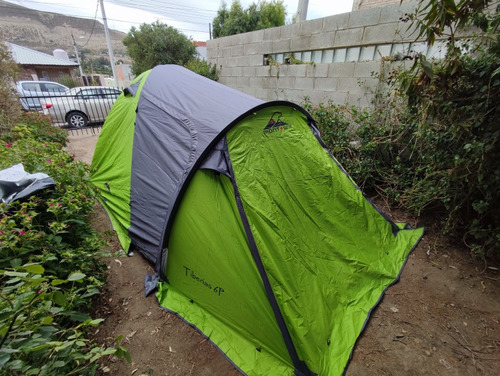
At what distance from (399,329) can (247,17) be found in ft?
51.9

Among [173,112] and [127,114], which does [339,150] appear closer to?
[173,112]

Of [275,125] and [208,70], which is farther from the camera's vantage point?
[208,70]

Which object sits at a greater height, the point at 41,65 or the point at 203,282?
the point at 41,65

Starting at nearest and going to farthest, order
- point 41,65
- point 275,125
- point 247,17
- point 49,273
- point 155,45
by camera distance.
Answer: point 49,273 < point 275,125 < point 155,45 < point 247,17 < point 41,65

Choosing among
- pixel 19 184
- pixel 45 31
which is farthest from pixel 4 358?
pixel 45 31

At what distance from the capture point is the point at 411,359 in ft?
5.35

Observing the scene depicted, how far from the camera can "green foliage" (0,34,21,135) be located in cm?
393

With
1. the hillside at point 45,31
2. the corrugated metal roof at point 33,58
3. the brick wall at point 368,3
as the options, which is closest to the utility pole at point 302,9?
the brick wall at point 368,3

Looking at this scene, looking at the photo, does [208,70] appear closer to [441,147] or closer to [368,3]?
[368,3]

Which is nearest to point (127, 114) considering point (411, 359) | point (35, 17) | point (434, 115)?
point (434, 115)

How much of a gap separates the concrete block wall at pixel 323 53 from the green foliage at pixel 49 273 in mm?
3813

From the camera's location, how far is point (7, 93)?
4121 millimetres

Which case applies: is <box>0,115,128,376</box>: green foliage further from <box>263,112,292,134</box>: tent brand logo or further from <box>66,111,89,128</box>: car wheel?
<box>66,111,89,128</box>: car wheel

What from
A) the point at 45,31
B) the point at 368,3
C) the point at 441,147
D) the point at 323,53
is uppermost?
the point at 45,31
